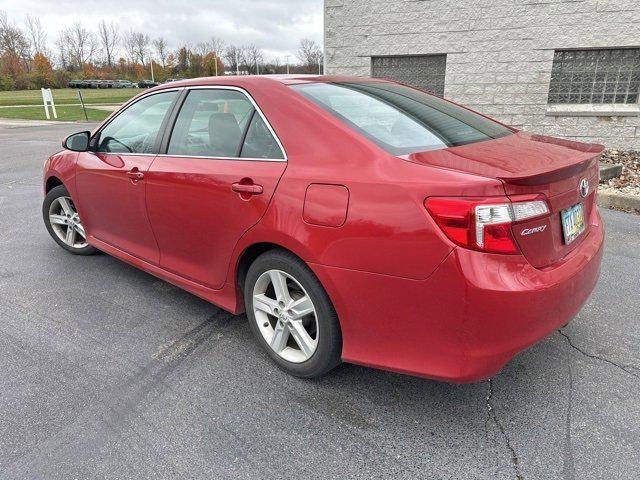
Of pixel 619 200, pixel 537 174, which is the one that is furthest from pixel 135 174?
pixel 619 200

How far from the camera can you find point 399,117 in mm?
2615

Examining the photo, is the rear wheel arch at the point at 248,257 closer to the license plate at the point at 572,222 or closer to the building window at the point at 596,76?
the license plate at the point at 572,222

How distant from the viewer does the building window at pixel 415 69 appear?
9.66 m

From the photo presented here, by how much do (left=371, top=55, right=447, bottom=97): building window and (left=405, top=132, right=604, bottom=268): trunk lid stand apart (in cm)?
775

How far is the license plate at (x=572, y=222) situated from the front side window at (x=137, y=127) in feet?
8.42

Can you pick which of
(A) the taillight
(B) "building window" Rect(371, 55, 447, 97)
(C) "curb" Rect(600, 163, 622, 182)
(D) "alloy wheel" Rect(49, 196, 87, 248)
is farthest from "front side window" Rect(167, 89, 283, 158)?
(B) "building window" Rect(371, 55, 447, 97)

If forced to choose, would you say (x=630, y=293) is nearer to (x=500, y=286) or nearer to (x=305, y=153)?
(x=500, y=286)

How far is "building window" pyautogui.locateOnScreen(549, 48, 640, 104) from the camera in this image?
8547 mm

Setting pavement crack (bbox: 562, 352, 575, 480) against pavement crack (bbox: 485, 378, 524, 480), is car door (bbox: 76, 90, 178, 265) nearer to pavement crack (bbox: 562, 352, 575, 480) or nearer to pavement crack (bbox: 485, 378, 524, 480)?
pavement crack (bbox: 485, 378, 524, 480)

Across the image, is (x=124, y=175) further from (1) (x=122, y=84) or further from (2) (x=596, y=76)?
(1) (x=122, y=84)

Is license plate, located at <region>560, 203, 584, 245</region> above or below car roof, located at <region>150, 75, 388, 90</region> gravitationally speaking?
below

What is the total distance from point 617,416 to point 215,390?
2.03 m

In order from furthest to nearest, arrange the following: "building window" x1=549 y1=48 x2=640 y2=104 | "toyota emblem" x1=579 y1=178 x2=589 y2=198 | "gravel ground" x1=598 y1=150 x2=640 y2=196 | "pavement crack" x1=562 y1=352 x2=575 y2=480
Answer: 1. "building window" x1=549 y1=48 x2=640 y2=104
2. "gravel ground" x1=598 y1=150 x2=640 y2=196
3. "toyota emblem" x1=579 y1=178 x2=589 y2=198
4. "pavement crack" x1=562 y1=352 x2=575 y2=480

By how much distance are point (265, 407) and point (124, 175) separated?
2.00m
